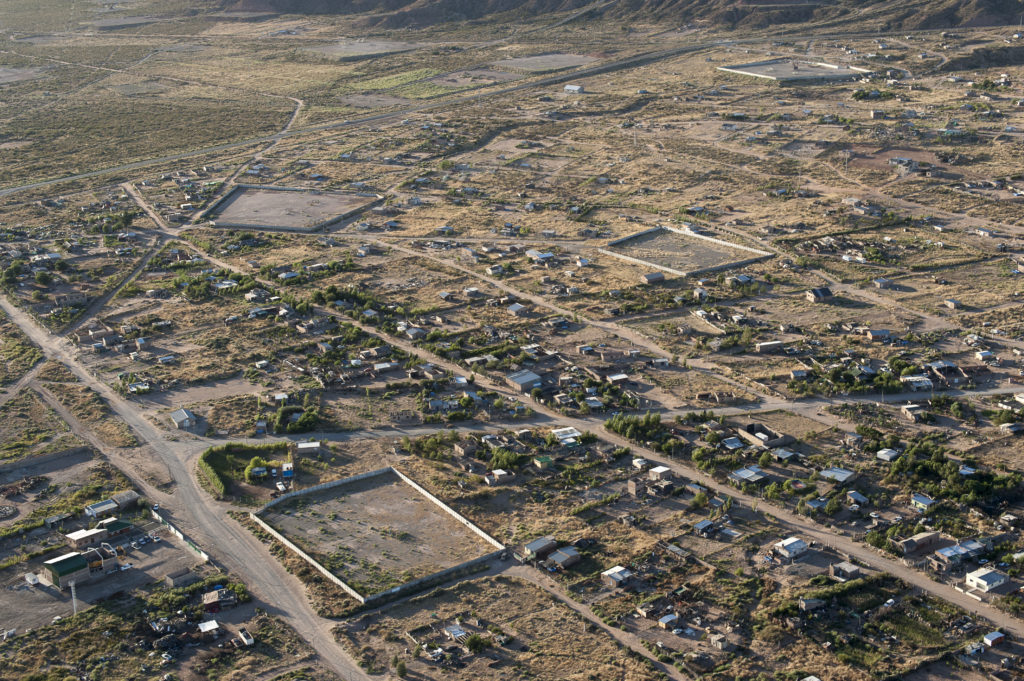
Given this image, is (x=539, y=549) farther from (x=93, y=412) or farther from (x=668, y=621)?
(x=93, y=412)

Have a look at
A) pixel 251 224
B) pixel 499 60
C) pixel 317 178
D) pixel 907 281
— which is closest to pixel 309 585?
pixel 907 281

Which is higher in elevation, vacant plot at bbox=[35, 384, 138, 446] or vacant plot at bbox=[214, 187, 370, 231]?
vacant plot at bbox=[214, 187, 370, 231]

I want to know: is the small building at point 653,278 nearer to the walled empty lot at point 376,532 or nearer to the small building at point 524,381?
the small building at point 524,381

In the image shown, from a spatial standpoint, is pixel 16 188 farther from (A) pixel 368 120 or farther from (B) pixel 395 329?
(B) pixel 395 329

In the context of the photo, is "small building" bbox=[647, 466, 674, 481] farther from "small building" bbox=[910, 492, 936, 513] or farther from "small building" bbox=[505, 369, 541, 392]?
"small building" bbox=[505, 369, 541, 392]

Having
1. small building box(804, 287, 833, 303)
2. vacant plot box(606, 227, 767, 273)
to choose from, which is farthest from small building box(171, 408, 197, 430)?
small building box(804, 287, 833, 303)

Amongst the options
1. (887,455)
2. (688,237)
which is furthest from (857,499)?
(688,237)
